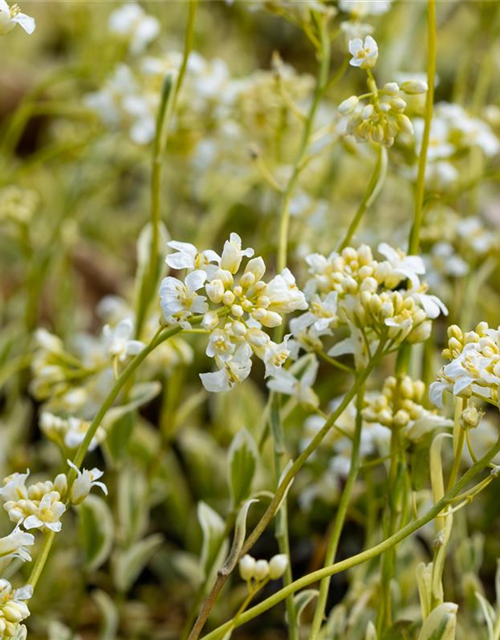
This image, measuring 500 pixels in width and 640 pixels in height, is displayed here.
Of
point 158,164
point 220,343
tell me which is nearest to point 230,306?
point 220,343

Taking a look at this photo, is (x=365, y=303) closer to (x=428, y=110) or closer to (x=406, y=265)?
(x=406, y=265)

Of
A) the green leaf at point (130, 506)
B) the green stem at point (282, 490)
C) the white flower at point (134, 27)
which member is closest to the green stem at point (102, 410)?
the green stem at point (282, 490)

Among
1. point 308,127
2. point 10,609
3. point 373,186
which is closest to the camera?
point 10,609

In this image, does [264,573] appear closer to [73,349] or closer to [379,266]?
[379,266]

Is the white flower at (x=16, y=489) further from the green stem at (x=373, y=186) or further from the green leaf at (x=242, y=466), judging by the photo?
the green stem at (x=373, y=186)

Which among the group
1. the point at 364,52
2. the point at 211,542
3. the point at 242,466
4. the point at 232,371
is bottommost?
the point at 211,542

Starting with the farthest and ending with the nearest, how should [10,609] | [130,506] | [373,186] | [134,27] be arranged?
[134,27] → [130,506] → [373,186] → [10,609]
